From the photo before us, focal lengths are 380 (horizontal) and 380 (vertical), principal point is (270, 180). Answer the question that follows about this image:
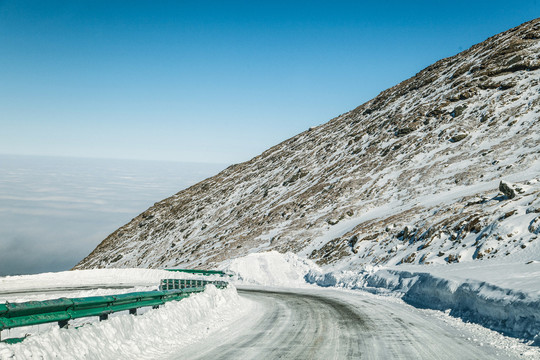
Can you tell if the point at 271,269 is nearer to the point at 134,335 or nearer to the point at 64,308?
the point at 134,335

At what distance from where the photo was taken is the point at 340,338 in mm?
7945

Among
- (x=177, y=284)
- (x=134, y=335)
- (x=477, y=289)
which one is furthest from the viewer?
(x=177, y=284)

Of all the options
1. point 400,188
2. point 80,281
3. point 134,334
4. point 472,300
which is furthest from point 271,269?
point 134,334

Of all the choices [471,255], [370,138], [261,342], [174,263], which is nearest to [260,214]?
[174,263]

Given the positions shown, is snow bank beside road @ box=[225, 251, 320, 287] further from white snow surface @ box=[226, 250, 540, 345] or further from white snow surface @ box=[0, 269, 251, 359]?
white snow surface @ box=[0, 269, 251, 359]

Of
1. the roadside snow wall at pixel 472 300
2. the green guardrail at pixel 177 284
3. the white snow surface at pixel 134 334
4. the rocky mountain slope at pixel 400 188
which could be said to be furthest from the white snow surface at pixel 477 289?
the green guardrail at pixel 177 284

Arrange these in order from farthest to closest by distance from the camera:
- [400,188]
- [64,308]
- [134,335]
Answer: [400,188] → [134,335] → [64,308]

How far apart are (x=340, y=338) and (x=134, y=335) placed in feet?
13.5

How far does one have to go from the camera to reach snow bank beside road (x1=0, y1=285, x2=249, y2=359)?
17.2ft

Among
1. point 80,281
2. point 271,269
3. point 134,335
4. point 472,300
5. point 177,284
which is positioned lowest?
point 271,269

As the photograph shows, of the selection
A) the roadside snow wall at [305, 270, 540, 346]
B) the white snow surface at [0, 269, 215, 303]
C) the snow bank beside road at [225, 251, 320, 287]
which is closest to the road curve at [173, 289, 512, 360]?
the roadside snow wall at [305, 270, 540, 346]

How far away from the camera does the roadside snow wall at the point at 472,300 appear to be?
7770 millimetres

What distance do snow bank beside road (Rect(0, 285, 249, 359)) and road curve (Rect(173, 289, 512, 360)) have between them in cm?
58

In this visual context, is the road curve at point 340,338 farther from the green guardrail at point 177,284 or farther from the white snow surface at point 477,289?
the green guardrail at point 177,284
